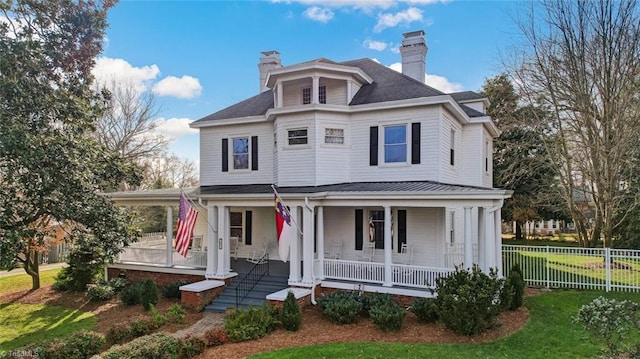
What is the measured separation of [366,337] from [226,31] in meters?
14.1

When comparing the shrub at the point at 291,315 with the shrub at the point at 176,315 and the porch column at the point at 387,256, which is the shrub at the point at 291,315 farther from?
the shrub at the point at 176,315

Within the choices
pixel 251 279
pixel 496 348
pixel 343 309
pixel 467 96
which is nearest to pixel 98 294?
pixel 251 279

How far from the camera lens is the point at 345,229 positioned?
15.0 meters

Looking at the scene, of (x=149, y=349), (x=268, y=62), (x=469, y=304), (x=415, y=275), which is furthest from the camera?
(x=268, y=62)

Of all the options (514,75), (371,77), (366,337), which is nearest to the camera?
(366,337)

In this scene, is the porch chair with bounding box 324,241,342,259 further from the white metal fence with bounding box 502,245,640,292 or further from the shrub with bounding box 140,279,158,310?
the white metal fence with bounding box 502,245,640,292

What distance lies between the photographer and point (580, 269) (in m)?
15.0

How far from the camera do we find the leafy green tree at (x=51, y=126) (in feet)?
32.1

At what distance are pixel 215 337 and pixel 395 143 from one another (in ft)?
29.7

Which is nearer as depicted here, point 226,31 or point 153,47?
point 226,31

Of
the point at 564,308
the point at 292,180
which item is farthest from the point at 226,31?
the point at 564,308

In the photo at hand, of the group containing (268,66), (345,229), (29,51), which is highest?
(268,66)

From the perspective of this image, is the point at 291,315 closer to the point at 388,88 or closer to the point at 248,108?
the point at 388,88

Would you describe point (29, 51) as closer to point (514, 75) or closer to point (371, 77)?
point (371, 77)
